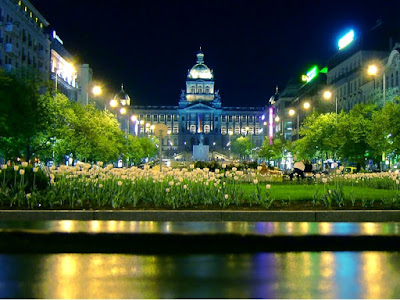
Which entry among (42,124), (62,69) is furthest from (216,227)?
(62,69)

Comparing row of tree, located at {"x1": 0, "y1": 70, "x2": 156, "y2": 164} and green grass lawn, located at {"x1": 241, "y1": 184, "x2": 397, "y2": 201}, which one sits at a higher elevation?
row of tree, located at {"x1": 0, "y1": 70, "x2": 156, "y2": 164}

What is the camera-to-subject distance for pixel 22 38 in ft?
254

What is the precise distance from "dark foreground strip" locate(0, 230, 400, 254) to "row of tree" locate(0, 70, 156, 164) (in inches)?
1120

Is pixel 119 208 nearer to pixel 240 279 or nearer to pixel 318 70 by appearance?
pixel 240 279

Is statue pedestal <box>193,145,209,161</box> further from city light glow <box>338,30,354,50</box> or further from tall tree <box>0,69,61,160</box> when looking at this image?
tall tree <box>0,69,61,160</box>

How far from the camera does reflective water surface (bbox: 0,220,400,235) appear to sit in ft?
45.0

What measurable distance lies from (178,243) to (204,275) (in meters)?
2.81

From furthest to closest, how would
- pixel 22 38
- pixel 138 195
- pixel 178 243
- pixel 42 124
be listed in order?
pixel 22 38 < pixel 42 124 < pixel 138 195 < pixel 178 243

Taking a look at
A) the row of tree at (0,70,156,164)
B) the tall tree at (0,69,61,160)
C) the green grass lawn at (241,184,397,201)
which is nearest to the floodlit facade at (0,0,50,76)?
the row of tree at (0,70,156,164)

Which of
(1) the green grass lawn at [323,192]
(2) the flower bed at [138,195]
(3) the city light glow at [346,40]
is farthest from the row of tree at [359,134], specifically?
(3) the city light glow at [346,40]

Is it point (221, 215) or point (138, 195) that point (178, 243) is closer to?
point (221, 215)

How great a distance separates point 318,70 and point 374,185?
10421 centimetres

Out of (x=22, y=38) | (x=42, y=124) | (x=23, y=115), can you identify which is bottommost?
(x=42, y=124)

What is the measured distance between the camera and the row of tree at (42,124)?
43.0 m
